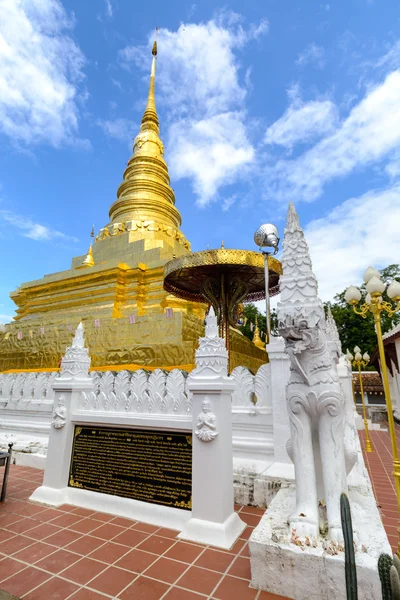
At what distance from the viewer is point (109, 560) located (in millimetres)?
2830

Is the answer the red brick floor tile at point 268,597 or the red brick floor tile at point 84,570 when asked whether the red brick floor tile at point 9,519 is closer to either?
the red brick floor tile at point 84,570

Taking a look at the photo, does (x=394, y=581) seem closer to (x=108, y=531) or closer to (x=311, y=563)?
(x=311, y=563)

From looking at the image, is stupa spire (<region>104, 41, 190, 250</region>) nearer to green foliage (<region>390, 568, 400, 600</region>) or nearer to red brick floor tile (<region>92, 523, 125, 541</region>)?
red brick floor tile (<region>92, 523, 125, 541</region>)

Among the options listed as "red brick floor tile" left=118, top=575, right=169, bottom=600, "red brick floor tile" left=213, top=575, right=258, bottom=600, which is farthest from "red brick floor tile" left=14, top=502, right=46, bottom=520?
"red brick floor tile" left=213, top=575, right=258, bottom=600

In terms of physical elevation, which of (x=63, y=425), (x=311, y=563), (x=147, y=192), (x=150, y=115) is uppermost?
(x=150, y=115)

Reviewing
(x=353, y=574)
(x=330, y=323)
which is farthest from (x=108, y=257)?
(x=353, y=574)

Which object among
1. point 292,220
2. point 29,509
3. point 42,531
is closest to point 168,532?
point 42,531

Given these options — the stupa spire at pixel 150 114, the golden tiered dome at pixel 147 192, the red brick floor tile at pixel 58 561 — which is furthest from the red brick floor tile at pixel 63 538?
the stupa spire at pixel 150 114

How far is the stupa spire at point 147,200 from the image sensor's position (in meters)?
14.5

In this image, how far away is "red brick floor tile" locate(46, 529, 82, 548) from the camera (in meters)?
3.14

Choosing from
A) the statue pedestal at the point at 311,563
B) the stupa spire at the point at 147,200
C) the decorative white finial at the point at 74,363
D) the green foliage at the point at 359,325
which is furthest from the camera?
the green foliage at the point at 359,325

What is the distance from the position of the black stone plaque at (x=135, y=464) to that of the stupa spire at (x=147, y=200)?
35.3 feet

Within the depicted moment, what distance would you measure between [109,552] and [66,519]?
1.01 meters

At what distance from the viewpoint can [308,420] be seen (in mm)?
2598
